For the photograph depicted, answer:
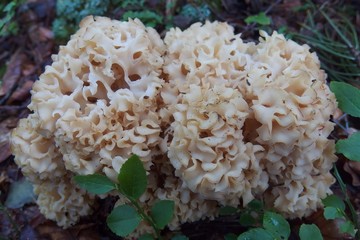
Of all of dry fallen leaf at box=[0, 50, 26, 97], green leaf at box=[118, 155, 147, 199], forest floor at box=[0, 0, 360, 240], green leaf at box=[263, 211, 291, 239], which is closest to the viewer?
green leaf at box=[118, 155, 147, 199]

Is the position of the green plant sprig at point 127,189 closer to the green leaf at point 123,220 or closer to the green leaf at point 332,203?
the green leaf at point 123,220

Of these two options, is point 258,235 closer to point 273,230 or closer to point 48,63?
point 273,230

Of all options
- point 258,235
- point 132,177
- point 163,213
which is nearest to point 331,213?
point 258,235

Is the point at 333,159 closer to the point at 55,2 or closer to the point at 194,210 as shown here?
the point at 194,210

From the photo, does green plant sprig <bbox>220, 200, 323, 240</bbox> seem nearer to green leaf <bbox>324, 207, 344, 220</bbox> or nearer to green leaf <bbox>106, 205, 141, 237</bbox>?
green leaf <bbox>324, 207, 344, 220</bbox>

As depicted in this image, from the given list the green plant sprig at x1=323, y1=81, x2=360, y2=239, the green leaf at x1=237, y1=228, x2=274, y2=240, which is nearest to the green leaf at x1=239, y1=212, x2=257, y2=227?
the green leaf at x1=237, y1=228, x2=274, y2=240

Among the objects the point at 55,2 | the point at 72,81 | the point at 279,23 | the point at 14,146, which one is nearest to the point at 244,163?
the point at 72,81

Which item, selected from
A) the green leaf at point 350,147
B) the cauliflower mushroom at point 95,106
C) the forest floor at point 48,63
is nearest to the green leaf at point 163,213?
the cauliflower mushroom at point 95,106
